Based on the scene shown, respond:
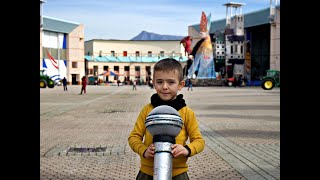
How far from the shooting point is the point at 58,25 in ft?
253

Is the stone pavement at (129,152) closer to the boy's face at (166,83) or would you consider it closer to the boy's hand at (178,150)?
the boy's face at (166,83)

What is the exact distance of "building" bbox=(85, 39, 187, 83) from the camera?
92.2 metres

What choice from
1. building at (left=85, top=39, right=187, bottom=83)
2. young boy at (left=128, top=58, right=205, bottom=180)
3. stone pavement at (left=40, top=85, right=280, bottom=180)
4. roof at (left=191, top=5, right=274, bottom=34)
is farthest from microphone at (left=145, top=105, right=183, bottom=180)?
building at (left=85, top=39, right=187, bottom=83)

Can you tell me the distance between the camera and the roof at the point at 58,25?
244ft

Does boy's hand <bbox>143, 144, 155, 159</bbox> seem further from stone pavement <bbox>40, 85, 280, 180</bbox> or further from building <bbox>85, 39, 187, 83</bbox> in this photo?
building <bbox>85, 39, 187, 83</bbox>

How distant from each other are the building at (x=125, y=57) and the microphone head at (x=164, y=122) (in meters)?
85.1

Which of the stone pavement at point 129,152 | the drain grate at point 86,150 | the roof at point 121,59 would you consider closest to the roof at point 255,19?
the roof at point 121,59

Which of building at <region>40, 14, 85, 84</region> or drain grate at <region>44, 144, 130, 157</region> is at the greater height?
building at <region>40, 14, 85, 84</region>

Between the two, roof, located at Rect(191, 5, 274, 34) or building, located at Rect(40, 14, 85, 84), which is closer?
roof, located at Rect(191, 5, 274, 34)

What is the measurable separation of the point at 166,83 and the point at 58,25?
254ft

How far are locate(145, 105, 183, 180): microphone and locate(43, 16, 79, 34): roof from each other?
74320mm
